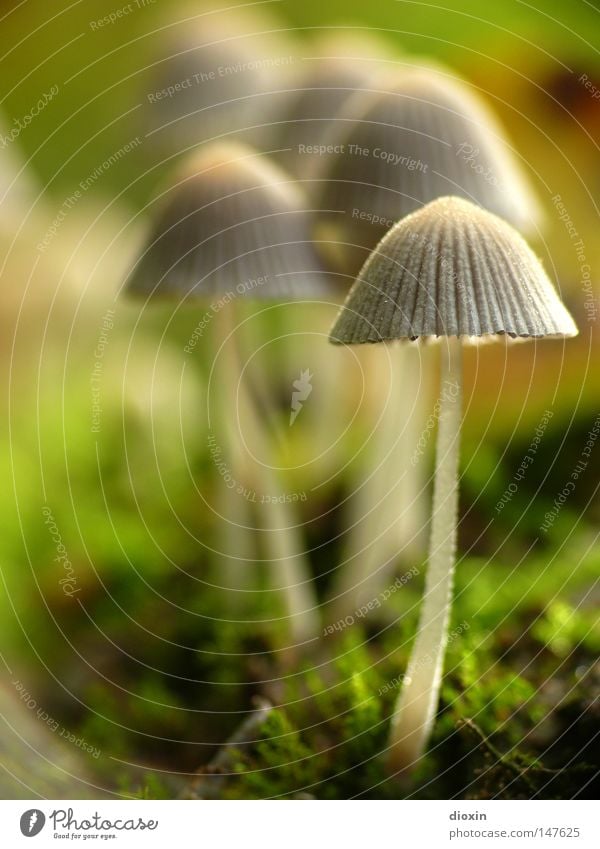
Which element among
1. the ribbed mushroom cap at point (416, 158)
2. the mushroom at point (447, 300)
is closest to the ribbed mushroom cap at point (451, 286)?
the mushroom at point (447, 300)

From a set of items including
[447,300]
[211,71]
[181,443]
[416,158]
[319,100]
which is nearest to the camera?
[447,300]

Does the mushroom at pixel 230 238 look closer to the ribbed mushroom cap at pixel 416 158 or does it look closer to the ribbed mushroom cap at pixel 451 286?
the ribbed mushroom cap at pixel 416 158

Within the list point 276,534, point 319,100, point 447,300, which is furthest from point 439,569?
point 319,100

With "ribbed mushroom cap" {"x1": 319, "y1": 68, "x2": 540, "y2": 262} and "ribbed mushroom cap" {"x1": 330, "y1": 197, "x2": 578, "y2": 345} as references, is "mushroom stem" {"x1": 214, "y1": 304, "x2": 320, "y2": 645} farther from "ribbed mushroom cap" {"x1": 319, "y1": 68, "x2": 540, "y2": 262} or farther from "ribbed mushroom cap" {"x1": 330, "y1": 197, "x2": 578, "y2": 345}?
"ribbed mushroom cap" {"x1": 330, "y1": 197, "x2": 578, "y2": 345}

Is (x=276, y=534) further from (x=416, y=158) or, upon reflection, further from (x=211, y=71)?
(x=211, y=71)
